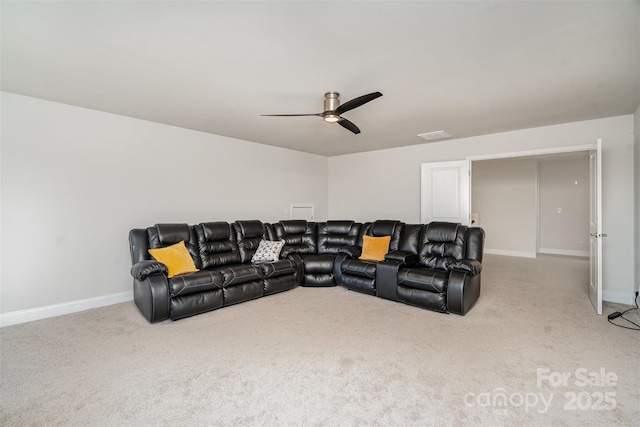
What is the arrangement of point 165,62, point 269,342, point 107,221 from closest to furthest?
point 165,62, point 269,342, point 107,221

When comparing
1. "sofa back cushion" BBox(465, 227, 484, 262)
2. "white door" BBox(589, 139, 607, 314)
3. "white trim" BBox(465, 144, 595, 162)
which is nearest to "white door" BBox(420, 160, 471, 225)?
"white trim" BBox(465, 144, 595, 162)

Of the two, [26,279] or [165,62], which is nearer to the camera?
[165,62]

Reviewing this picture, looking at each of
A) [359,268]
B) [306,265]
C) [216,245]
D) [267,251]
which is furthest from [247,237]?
[359,268]

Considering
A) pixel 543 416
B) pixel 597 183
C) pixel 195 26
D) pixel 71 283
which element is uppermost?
pixel 195 26

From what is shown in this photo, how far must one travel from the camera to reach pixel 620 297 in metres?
4.03

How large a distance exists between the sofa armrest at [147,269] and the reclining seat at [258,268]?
72cm

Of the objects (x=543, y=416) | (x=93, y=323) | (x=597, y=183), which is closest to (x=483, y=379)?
(x=543, y=416)

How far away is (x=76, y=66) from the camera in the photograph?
2.62 meters

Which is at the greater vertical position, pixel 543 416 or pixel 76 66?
pixel 76 66

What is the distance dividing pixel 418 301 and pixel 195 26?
12.1 ft

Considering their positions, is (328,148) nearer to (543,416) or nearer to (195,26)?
(195,26)

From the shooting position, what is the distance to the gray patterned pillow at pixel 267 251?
15.3 ft

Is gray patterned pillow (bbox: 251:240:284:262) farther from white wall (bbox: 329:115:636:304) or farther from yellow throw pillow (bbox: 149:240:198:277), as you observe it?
white wall (bbox: 329:115:636:304)

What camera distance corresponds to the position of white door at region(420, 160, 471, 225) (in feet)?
17.3
